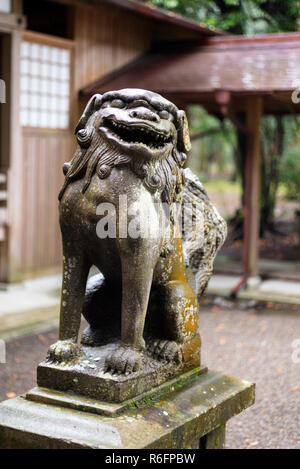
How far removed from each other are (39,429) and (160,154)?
1.26 metres

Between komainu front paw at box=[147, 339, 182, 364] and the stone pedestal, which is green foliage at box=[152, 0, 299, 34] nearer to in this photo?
komainu front paw at box=[147, 339, 182, 364]

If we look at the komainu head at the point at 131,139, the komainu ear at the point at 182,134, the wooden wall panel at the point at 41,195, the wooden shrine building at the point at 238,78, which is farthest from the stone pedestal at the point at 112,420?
the wooden wall panel at the point at 41,195

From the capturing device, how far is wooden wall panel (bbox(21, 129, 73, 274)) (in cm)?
871

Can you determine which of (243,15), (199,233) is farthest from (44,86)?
(199,233)

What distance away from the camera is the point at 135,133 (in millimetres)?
2740

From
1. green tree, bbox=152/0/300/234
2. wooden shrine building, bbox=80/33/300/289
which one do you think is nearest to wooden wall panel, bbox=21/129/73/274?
wooden shrine building, bbox=80/33/300/289

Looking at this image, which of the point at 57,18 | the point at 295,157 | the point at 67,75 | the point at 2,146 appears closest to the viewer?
the point at 2,146

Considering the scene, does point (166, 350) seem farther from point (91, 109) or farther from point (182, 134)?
point (91, 109)

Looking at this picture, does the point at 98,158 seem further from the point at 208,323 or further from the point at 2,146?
the point at 2,146

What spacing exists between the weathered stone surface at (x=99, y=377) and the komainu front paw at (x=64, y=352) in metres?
0.02

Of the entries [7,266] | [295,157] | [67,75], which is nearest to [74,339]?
[7,266]

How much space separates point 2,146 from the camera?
836 cm

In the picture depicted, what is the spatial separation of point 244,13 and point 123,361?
10.4 metres

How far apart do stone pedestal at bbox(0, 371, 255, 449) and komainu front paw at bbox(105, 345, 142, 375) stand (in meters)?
0.14
